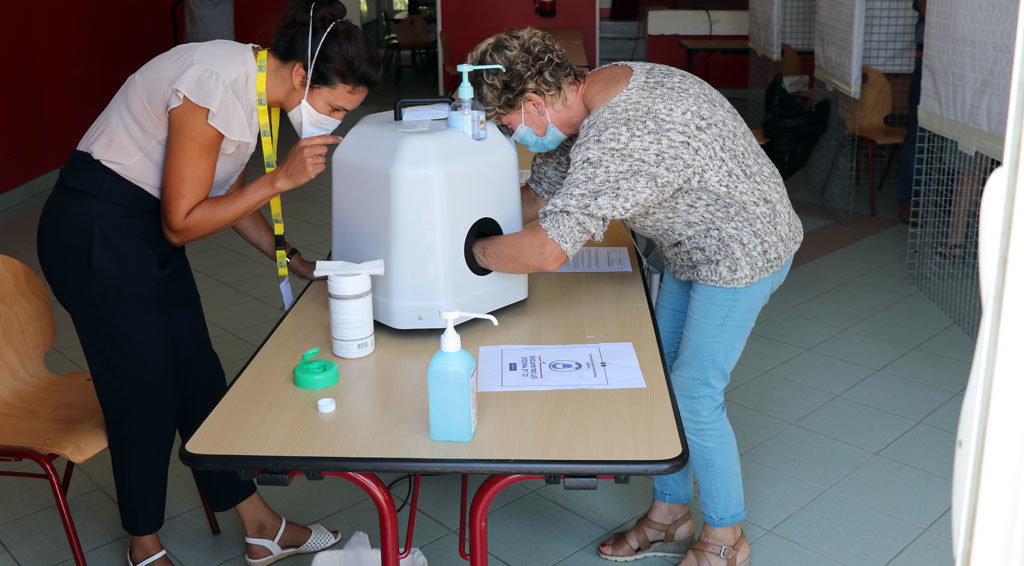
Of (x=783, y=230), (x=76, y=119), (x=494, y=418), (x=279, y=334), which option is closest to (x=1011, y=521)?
(x=494, y=418)

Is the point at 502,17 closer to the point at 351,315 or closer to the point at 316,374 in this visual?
the point at 351,315

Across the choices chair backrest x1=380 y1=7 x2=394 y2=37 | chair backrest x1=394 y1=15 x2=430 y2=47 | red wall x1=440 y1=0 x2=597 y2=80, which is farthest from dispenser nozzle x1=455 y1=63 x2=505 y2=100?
chair backrest x1=380 y1=7 x2=394 y2=37

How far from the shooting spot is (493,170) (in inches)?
63.5

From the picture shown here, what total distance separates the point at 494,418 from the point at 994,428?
89cm

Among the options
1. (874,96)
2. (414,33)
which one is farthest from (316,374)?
(414,33)

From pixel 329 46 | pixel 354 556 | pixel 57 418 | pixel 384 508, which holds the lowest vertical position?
pixel 354 556

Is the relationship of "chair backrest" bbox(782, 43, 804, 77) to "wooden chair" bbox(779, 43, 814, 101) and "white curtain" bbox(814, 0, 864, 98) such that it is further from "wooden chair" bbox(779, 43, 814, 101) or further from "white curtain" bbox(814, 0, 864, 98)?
"white curtain" bbox(814, 0, 864, 98)

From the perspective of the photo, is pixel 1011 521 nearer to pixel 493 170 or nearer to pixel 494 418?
pixel 494 418

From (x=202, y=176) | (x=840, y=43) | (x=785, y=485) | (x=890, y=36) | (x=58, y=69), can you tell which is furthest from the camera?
(x=58, y=69)

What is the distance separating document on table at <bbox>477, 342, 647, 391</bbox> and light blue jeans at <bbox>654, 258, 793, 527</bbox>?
207mm

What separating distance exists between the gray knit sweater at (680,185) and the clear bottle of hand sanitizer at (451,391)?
1.08 ft

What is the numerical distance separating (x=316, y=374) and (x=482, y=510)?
357mm

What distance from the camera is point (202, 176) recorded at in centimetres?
155

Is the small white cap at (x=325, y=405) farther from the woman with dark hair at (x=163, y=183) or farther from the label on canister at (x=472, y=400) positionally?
the woman with dark hair at (x=163, y=183)
